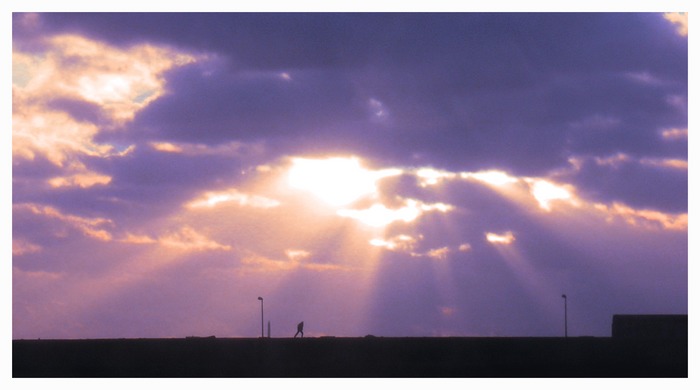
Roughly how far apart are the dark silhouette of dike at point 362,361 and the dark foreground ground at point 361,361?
0.19 feet

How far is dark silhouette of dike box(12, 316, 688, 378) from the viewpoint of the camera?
53906 millimetres

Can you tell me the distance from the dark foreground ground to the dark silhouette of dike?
0.19 feet

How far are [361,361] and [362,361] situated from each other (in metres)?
0.07

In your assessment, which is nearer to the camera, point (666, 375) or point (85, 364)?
point (666, 375)

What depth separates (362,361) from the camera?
56938 millimetres

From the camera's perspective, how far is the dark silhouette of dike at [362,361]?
53906 millimetres

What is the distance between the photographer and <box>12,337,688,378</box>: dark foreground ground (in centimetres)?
5394
